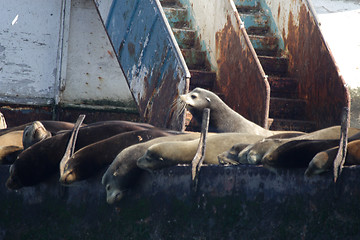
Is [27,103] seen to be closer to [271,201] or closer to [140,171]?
[140,171]

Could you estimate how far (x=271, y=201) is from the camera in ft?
7.73

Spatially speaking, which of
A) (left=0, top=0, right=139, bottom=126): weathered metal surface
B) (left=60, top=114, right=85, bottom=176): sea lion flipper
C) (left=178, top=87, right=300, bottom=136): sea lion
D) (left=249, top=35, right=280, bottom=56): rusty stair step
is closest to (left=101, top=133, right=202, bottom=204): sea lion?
(left=60, top=114, right=85, bottom=176): sea lion flipper

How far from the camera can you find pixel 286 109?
5883 millimetres

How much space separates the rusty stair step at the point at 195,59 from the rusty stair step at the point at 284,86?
71 centimetres

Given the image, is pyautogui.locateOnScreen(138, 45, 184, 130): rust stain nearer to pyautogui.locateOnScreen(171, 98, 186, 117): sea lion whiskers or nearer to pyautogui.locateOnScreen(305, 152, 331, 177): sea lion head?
pyautogui.locateOnScreen(171, 98, 186, 117): sea lion whiskers

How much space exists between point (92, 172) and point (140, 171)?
1.05ft

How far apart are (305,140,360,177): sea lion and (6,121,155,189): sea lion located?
4.72 feet

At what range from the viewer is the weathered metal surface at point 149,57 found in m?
4.96

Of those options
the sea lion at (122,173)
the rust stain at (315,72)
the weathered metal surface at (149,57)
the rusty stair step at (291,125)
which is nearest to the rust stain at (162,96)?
the weathered metal surface at (149,57)

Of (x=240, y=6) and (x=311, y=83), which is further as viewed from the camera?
(x=240, y=6)

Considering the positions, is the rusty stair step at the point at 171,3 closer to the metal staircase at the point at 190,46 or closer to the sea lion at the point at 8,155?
the metal staircase at the point at 190,46

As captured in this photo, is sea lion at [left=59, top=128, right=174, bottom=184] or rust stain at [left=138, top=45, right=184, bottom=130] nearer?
sea lion at [left=59, top=128, right=174, bottom=184]

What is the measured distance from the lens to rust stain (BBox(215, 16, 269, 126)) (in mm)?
5375

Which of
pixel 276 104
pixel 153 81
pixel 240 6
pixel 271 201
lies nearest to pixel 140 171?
pixel 271 201
